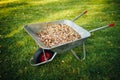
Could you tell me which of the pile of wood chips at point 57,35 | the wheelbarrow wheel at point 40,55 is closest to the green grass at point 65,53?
the wheelbarrow wheel at point 40,55

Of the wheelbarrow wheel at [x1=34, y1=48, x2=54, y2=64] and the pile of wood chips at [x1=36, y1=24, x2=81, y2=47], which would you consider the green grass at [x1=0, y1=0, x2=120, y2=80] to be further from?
the pile of wood chips at [x1=36, y1=24, x2=81, y2=47]

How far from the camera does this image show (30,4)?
7992 millimetres

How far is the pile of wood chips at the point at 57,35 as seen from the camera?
3809 mm

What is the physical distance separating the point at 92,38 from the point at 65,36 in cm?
157

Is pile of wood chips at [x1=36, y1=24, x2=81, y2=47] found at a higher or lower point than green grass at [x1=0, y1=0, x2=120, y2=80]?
higher

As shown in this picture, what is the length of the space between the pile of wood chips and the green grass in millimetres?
653

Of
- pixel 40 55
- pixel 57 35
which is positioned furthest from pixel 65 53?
pixel 40 55

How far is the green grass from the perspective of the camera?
387 cm

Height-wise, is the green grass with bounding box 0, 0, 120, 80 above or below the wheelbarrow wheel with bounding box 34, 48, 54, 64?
below

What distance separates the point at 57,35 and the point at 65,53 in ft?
2.44

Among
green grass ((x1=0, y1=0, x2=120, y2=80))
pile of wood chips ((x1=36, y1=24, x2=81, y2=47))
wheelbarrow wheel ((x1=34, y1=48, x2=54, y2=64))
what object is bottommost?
green grass ((x1=0, y1=0, x2=120, y2=80))

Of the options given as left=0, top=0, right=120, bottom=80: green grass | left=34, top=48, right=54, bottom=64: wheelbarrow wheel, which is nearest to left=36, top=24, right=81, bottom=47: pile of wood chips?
left=34, top=48, right=54, bottom=64: wheelbarrow wheel

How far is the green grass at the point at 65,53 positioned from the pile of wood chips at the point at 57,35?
0.65m

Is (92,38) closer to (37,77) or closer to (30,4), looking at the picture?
(37,77)
